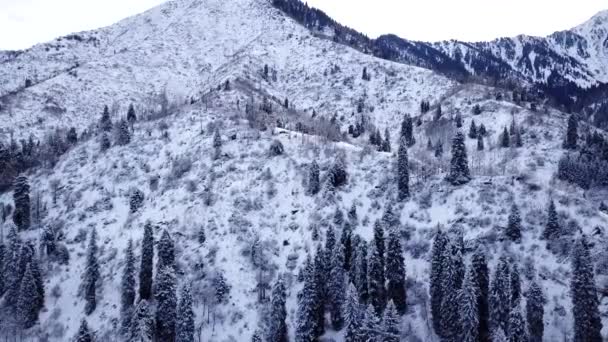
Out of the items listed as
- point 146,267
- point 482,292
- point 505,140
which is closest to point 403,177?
point 482,292

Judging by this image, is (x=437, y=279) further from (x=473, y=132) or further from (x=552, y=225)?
(x=473, y=132)

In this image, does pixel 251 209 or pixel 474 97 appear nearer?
pixel 251 209


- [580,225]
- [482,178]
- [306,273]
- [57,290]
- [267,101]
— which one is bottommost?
[57,290]

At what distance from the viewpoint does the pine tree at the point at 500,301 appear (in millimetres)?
74938

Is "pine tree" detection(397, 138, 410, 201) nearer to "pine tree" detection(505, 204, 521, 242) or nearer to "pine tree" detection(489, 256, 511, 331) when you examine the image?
"pine tree" detection(505, 204, 521, 242)

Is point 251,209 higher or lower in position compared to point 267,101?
lower

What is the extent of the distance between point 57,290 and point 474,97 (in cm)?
15023

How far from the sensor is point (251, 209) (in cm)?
11838

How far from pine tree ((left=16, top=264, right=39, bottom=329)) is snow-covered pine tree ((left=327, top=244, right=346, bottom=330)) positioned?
58785 millimetres

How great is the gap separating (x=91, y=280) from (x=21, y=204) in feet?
123

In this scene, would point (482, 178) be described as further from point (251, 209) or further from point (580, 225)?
point (251, 209)

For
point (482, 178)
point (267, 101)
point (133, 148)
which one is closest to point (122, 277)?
point (133, 148)

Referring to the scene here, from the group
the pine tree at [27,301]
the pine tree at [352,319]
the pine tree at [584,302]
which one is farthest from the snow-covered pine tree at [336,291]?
the pine tree at [27,301]

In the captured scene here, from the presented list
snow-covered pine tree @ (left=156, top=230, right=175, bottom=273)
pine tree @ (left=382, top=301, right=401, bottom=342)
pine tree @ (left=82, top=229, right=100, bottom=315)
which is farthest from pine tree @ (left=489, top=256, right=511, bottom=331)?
pine tree @ (left=82, top=229, right=100, bottom=315)
